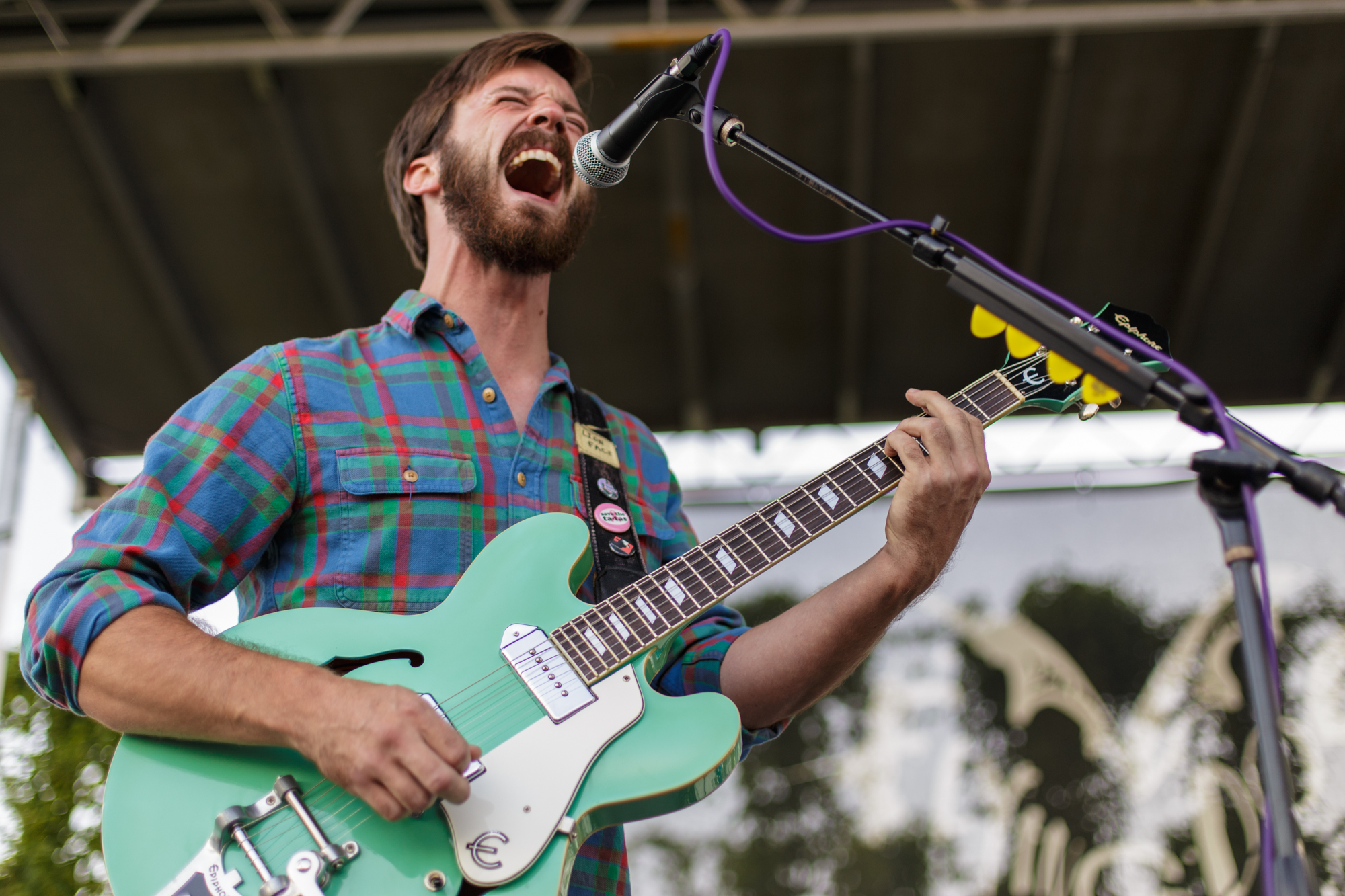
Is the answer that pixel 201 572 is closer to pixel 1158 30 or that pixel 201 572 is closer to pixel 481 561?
pixel 481 561

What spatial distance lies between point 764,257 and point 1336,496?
576 cm

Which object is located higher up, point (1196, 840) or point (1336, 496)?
point (1336, 496)

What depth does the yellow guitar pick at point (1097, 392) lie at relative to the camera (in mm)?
1492

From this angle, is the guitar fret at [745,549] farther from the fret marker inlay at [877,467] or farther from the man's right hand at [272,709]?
the man's right hand at [272,709]

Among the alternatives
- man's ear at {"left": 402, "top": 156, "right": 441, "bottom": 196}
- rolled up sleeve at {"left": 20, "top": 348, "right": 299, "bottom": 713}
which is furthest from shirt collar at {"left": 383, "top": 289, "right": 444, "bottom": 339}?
man's ear at {"left": 402, "top": 156, "right": 441, "bottom": 196}

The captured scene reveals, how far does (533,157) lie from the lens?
7.93 feet

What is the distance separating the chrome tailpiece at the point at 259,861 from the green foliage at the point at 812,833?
579 cm

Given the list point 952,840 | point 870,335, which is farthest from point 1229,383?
point 952,840

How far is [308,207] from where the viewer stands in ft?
21.0

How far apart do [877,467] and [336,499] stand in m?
1.00

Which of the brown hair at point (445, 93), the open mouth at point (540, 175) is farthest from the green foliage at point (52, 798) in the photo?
the open mouth at point (540, 175)

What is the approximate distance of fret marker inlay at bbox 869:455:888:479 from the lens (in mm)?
2018

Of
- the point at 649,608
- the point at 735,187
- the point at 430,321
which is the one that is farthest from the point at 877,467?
the point at 735,187

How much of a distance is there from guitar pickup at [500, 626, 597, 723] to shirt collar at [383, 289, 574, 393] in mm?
668
